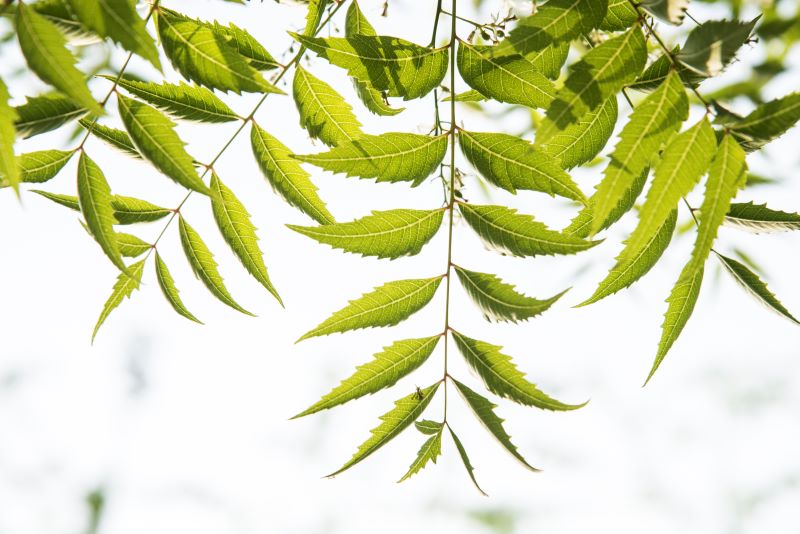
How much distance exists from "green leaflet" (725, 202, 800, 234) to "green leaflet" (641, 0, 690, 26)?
27.6 inches

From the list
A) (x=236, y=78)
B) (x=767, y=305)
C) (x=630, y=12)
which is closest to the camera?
(x=236, y=78)

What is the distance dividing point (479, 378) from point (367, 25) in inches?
43.3

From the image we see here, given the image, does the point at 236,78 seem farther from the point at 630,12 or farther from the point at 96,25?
the point at 630,12

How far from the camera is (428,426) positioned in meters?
1.90

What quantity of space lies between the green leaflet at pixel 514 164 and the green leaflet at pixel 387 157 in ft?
0.28

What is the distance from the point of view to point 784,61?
2951 millimetres

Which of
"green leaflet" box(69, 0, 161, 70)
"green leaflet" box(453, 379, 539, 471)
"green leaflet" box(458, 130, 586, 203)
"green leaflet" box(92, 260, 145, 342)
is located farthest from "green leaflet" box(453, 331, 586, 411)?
"green leaflet" box(69, 0, 161, 70)

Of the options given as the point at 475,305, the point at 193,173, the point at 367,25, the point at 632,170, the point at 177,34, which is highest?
the point at 367,25

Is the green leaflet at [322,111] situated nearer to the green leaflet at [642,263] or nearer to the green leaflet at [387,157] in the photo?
the green leaflet at [387,157]

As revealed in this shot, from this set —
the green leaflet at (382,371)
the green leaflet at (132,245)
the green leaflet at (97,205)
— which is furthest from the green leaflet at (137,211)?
the green leaflet at (382,371)

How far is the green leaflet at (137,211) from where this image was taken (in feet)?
6.30

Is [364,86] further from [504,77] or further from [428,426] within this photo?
[428,426]

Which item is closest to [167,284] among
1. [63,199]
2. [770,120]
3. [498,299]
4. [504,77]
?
[63,199]

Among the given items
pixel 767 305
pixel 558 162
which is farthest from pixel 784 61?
pixel 558 162
